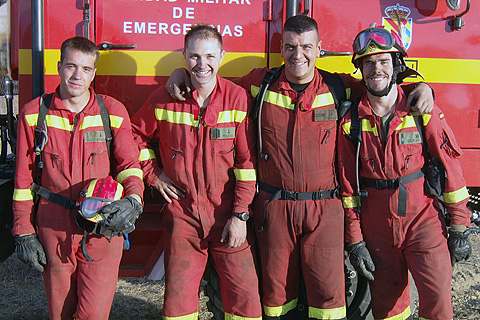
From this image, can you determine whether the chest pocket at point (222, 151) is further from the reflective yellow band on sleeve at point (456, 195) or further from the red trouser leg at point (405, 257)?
the reflective yellow band on sleeve at point (456, 195)

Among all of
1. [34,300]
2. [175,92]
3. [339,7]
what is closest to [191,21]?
[175,92]

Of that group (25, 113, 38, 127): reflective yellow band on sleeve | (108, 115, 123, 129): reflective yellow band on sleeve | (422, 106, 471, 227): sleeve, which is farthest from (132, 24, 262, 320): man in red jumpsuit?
(422, 106, 471, 227): sleeve

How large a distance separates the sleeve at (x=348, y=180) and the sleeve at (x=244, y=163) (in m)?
0.55

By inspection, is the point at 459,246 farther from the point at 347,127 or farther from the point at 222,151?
the point at 222,151

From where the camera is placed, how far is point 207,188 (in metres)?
2.83

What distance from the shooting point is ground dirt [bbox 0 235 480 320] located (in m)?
3.86

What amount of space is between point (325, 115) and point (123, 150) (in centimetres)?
127

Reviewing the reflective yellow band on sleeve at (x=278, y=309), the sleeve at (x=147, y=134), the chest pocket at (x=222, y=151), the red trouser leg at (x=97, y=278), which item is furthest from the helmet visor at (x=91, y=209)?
the reflective yellow band on sleeve at (x=278, y=309)

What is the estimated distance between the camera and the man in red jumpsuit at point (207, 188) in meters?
2.80

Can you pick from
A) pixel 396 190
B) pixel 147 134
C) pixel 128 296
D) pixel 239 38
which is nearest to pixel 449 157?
pixel 396 190

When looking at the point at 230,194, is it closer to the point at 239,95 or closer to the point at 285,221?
the point at 285,221

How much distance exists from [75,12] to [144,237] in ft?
5.58

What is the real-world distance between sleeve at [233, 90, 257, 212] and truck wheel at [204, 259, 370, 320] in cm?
60

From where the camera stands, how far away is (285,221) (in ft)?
9.34
